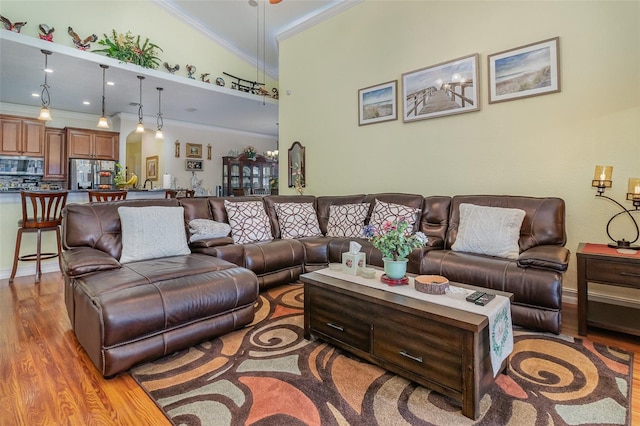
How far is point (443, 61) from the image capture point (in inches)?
142

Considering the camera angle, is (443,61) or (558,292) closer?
(558,292)

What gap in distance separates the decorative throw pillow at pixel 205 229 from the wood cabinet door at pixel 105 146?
4.93 meters

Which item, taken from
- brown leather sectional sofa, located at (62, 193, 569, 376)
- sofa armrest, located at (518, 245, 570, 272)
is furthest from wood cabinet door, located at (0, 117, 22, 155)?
sofa armrest, located at (518, 245, 570, 272)

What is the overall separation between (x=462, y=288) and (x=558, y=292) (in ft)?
2.80

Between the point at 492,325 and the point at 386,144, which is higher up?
the point at 386,144

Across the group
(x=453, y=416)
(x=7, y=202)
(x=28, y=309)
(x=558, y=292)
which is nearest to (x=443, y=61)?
(x=558, y=292)

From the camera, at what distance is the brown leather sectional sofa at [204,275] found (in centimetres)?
175

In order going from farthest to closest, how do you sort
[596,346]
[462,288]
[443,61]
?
1. [443,61]
2. [596,346]
3. [462,288]

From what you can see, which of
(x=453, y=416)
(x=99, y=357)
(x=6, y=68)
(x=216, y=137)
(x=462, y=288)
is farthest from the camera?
(x=216, y=137)

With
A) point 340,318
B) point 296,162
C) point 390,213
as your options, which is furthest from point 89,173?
point 340,318

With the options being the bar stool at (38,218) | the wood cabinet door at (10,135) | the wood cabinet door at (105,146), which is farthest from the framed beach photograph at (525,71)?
the wood cabinet door at (10,135)

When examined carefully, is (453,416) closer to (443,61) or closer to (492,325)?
(492,325)

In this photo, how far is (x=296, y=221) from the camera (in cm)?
386

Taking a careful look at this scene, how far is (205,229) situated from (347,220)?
5.29 ft
